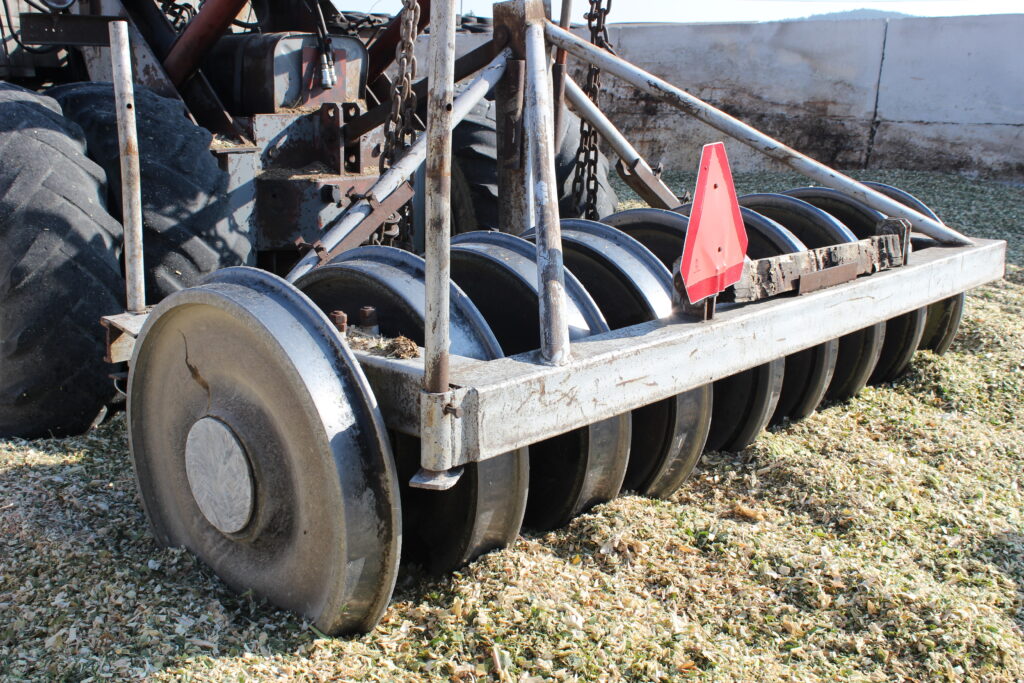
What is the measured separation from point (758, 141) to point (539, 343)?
A: 1.34 metres

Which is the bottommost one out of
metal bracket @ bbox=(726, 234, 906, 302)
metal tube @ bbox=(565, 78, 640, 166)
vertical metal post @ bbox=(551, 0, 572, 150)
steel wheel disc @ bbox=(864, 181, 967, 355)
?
steel wheel disc @ bbox=(864, 181, 967, 355)

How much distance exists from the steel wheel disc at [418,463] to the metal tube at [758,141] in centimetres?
120

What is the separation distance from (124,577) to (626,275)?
4.71ft

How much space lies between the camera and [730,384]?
310 centimetres

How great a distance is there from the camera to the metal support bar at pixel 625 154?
12.0 feet

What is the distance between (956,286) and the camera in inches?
129

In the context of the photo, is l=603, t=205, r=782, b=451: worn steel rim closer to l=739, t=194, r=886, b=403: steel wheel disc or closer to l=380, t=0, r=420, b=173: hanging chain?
l=739, t=194, r=886, b=403: steel wheel disc

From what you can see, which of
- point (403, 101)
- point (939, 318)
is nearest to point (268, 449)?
point (403, 101)

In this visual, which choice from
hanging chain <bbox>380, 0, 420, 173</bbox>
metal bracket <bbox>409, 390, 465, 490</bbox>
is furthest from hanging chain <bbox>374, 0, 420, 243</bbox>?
metal bracket <bbox>409, 390, 465, 490</bbox>

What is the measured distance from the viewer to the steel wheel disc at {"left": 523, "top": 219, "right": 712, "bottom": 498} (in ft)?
8.60

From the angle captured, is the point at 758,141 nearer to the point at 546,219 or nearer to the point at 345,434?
the point at 546,219

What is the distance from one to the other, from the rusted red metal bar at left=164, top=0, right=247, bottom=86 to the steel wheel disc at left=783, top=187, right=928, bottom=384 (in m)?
2.30

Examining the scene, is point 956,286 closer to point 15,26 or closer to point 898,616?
point 898,616

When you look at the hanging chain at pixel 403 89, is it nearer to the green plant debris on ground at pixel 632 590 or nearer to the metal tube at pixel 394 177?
the metal tube at pixel 394 177
